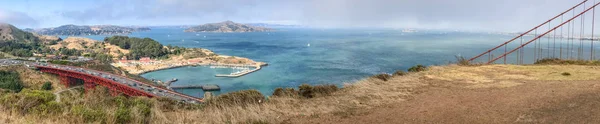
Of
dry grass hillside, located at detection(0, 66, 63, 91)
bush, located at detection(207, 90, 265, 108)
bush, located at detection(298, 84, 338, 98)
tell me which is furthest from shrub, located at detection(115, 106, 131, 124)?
dry grass hillside, located at detection(0, 66, 63, 91)

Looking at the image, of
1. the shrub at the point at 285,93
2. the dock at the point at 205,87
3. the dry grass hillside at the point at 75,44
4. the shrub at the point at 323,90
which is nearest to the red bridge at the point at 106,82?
the dock at the point at 205,87

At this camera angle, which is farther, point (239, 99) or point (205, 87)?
point (205, 87)

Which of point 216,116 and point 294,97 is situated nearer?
point 216,116

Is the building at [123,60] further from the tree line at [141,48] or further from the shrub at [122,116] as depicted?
the shrub at [122,116]

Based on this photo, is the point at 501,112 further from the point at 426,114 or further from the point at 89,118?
the point at 89,118

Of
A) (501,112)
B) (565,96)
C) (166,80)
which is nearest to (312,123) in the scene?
(501,112)

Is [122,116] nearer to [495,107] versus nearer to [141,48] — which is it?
[495,107]

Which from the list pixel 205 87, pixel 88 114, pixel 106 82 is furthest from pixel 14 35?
pixel 88 114
